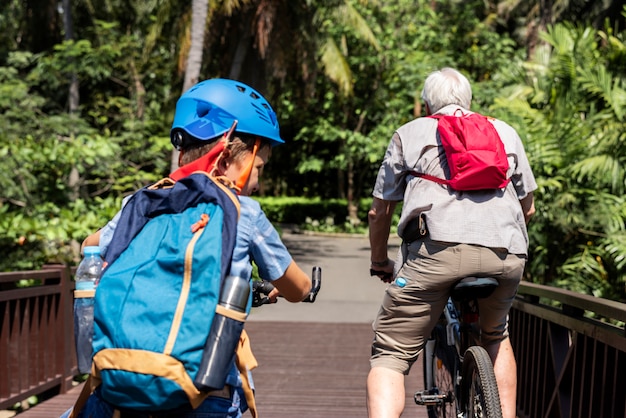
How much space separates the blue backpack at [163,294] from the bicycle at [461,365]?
6.08 feet

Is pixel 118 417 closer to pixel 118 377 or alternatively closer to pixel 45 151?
pixel 118 377

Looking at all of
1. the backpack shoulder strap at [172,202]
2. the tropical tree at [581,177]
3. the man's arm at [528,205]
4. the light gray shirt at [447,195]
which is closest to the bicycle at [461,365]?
the light gray shirt at [447,195]

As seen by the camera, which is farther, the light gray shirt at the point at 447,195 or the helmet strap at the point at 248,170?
the light gray shirt at the point at 447,195

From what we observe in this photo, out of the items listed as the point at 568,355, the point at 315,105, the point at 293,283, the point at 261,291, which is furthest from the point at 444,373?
the point at 315,105

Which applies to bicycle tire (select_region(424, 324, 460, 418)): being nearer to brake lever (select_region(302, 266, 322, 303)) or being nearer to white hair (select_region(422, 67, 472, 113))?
white hair (select_region(422, 67, 472, 113))

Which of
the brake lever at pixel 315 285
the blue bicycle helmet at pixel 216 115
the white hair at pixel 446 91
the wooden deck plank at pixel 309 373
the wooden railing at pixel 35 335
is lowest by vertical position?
the wooden deck plank at pixel 309 373

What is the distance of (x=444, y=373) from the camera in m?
4.66

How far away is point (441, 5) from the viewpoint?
32.5 metres

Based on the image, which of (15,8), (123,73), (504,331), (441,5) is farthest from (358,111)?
(504,331)

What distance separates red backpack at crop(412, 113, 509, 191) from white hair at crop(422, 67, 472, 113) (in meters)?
0.29

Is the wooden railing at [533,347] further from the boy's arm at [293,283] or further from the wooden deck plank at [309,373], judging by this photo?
the boy's arm at [293,283]

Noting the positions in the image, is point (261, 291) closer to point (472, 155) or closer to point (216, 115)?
point (216, 115)

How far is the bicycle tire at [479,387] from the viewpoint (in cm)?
360

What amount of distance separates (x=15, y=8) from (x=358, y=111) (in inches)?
457
